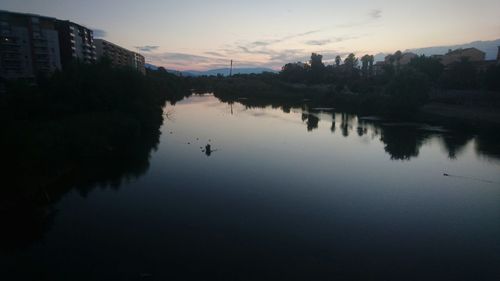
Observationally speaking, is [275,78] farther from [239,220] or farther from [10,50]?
[239,220]

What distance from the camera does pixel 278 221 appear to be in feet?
41.6

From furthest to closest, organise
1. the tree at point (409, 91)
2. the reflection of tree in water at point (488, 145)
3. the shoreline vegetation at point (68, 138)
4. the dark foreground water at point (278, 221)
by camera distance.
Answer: the tree at point (409, 91), the reflection of tree in water at point (488, 145), the shoreline vegetation at point (68, 138), the dark foreground water at point (278, 221)

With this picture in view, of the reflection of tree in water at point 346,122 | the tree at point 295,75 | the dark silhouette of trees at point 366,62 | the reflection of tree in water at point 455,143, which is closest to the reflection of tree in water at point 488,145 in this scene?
the reflection of tree in water at point 455,143

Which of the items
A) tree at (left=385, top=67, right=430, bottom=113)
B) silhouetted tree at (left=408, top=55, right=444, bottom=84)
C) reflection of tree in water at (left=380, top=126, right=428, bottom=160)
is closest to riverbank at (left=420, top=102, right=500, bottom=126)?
tree at (left=385, top=67, right=430, bottom=113)

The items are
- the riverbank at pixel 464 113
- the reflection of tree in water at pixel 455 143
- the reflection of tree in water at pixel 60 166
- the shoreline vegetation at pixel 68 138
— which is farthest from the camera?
the riverbank at pixel 464 113

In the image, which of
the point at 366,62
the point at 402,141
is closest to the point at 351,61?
the point at 366,62

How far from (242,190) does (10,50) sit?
38895 millimetres

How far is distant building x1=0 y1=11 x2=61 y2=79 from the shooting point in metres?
38.9

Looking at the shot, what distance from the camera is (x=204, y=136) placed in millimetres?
29078

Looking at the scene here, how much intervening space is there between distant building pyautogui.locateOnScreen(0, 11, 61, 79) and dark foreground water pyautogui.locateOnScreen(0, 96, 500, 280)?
29024 mm

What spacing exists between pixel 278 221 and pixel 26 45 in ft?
145

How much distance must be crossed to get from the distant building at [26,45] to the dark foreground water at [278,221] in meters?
29.0

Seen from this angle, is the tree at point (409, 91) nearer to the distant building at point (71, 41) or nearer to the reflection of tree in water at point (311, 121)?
the reflection of tree in water at point (311, 121)

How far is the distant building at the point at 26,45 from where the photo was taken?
128ft
